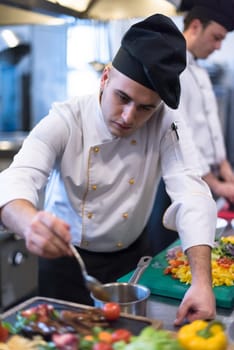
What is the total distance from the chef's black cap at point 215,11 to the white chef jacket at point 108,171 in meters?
0.86

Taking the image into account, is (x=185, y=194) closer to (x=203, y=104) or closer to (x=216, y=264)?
(x=216, y=264)

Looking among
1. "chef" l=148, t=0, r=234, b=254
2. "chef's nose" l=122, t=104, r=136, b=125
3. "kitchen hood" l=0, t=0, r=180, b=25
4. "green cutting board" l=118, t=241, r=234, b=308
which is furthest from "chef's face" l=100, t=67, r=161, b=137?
"chef" l=148, t=0, r=234, b=254

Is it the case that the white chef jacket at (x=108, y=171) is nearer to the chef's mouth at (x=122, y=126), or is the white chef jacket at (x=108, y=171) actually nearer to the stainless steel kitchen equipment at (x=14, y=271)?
the chef's mouth at (x=122, y=126)

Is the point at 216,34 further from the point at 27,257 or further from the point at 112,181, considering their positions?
the point at 27,257

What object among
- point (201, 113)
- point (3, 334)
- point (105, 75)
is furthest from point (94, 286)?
point (201, 113)

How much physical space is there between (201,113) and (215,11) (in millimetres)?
439

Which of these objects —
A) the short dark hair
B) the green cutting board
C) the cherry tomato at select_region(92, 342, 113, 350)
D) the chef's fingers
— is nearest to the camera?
the cherry tomato at select_region(92, 342, 113, 350)

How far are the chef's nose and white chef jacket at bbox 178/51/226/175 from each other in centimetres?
100

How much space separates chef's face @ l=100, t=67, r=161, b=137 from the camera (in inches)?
46.3

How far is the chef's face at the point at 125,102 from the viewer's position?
46.3 inches

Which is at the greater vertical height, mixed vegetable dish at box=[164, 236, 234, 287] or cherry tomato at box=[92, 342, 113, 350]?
cherry tomato at box=[92, 342, 113, 350]

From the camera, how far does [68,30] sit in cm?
323

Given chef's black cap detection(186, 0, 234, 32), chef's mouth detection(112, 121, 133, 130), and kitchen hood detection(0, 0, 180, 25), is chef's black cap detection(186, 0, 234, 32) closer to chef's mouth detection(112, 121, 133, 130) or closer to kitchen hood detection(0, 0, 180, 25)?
kitchen hood detection(0, 0, 180, 25)

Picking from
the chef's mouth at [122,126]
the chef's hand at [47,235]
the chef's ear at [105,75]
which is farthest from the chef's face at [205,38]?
the chef's hand at [47,235]
